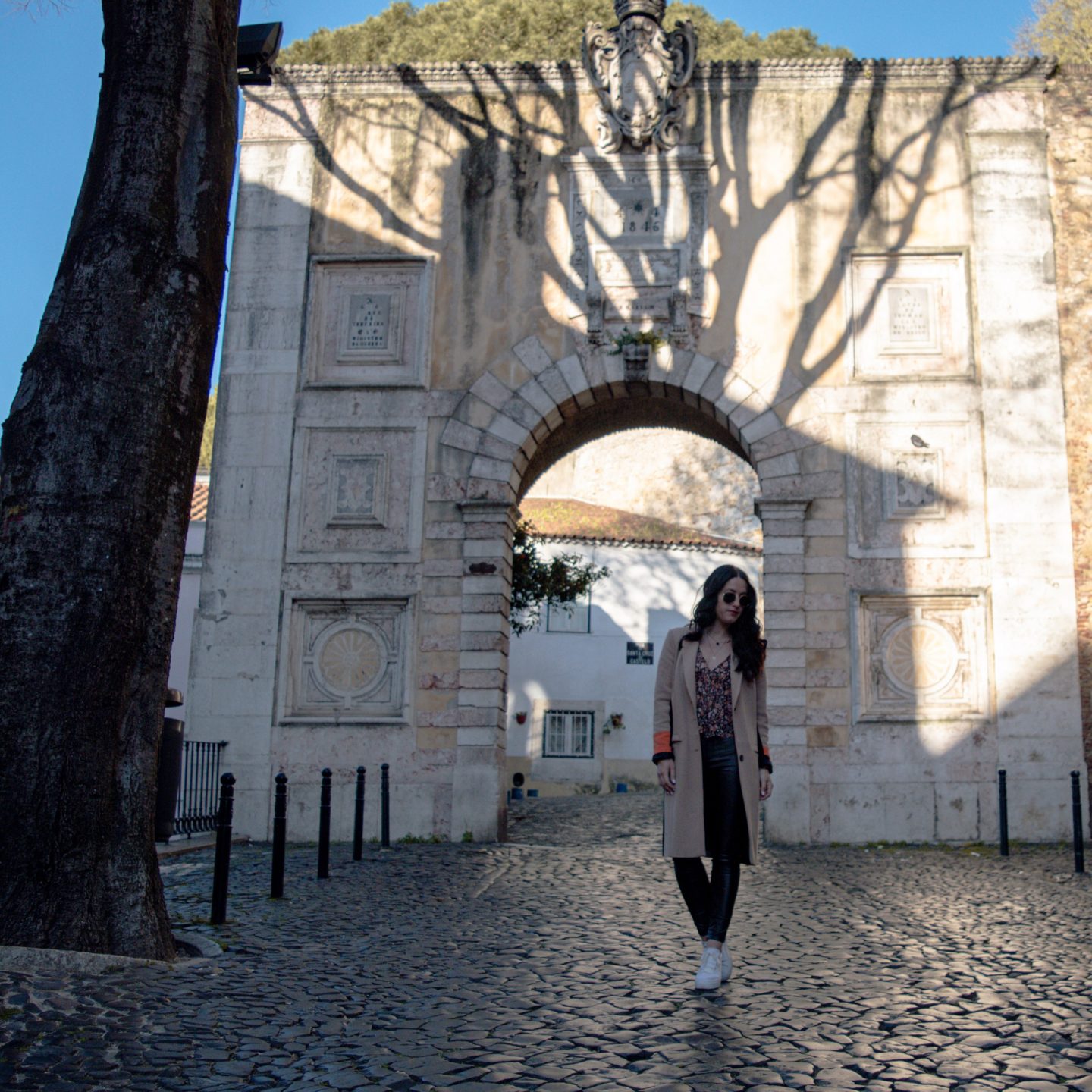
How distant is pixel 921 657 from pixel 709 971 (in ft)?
27.9

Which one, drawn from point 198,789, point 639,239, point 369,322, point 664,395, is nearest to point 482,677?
point 198,789

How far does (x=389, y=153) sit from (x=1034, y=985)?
38.7ft

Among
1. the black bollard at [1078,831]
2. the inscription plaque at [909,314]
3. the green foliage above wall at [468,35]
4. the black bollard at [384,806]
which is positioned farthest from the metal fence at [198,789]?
the green foliage above wall at [468,35]

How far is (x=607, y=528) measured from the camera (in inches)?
1252

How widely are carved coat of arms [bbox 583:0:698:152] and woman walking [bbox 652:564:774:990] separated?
31.2 feet

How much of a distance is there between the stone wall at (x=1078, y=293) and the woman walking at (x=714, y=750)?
850 centimetres

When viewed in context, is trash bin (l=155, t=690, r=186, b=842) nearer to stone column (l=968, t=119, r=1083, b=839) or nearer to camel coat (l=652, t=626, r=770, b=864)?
camel coat (l=652, t=626, r=770, b=864)

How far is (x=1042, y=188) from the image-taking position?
13422 mm

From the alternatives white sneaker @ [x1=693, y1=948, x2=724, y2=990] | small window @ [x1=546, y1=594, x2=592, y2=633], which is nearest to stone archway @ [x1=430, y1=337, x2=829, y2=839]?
white sneaker @ [x1=693, y1=948, x2=724, y2=990]

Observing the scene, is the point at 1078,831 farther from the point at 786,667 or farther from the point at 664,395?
the point at 664,395

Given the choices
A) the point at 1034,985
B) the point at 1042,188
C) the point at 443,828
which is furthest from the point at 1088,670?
the point at 1034,985

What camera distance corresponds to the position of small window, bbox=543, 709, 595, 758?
28.4 meters

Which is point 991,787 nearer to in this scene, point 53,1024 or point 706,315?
point 706,315

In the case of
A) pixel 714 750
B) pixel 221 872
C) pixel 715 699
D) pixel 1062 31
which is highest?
pixel 1062 31
